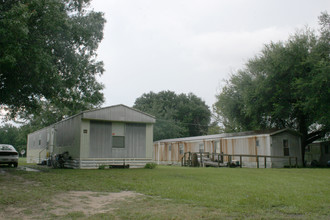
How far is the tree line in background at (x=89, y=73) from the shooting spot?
1186 cm

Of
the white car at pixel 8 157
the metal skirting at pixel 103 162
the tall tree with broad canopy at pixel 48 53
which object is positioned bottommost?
the metal skirting at pixel 103 162

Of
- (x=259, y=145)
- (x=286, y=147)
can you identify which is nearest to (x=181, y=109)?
(x=286, y=147)

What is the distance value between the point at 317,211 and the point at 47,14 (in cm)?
1142

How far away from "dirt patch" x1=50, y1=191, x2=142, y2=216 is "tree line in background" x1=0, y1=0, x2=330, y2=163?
5.86 meters

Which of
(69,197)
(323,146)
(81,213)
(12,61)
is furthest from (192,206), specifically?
(323,146)

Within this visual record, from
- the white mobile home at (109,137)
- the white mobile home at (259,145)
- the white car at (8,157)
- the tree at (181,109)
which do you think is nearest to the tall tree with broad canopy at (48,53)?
the white mobile home at (109,137)

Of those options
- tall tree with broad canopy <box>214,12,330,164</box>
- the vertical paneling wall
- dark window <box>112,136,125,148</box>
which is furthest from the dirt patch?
tall tree with broad canopy <box>214,12,330,164</box>

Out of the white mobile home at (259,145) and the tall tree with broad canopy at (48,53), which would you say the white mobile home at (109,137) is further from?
the white mobile home at (259,145)

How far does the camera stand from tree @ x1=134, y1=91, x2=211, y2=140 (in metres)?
51.4

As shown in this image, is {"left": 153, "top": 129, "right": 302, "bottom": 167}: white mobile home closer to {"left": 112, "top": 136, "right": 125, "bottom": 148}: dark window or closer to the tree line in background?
the tree line in background

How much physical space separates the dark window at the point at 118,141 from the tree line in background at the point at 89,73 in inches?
97.6

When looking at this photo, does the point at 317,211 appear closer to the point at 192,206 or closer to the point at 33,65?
the point at 192,206

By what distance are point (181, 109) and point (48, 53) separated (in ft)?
139

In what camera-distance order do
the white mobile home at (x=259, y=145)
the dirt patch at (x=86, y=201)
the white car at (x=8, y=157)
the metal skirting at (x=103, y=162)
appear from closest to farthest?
1. the dirt patch at (x=86, y=201)
2. the metal skirting at (x=103, y=162)
3. the white car at (x=8, y=157)
4. the white mobile home at (x=259, y=145)
